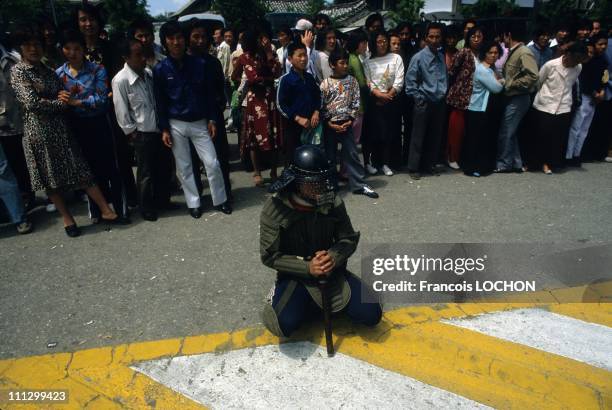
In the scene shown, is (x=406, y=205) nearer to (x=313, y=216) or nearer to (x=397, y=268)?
(x=397, y=268)

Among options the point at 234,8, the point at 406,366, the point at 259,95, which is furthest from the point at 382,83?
the point at 234,8

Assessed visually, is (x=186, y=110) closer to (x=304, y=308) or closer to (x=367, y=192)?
(x=367, y=192)

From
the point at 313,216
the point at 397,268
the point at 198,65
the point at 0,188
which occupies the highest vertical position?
the point at 198,65

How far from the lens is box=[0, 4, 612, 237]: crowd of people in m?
4.57

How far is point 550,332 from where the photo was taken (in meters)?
3.08

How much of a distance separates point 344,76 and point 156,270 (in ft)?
10.5

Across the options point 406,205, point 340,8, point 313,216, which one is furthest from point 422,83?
point 340,8

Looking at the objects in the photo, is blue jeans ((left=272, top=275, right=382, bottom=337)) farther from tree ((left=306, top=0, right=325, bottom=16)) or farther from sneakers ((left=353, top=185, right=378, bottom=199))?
tree ((left=306, top=0, right=325, bottom=16))

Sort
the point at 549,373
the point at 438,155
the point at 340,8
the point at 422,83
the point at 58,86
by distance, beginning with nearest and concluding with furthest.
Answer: the point at 549,373 → the point at 58,86 → the point at 422,83 → the point at 438,155 → the point at 340,8

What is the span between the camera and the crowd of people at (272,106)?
15.0 ft

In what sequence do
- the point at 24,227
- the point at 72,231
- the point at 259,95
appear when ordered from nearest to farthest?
the point at 72,231 → the point at 24,227 → the point at 259,95

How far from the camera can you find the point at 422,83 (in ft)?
19.6

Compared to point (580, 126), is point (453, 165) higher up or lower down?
lower down

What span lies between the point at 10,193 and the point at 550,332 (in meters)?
5.36
